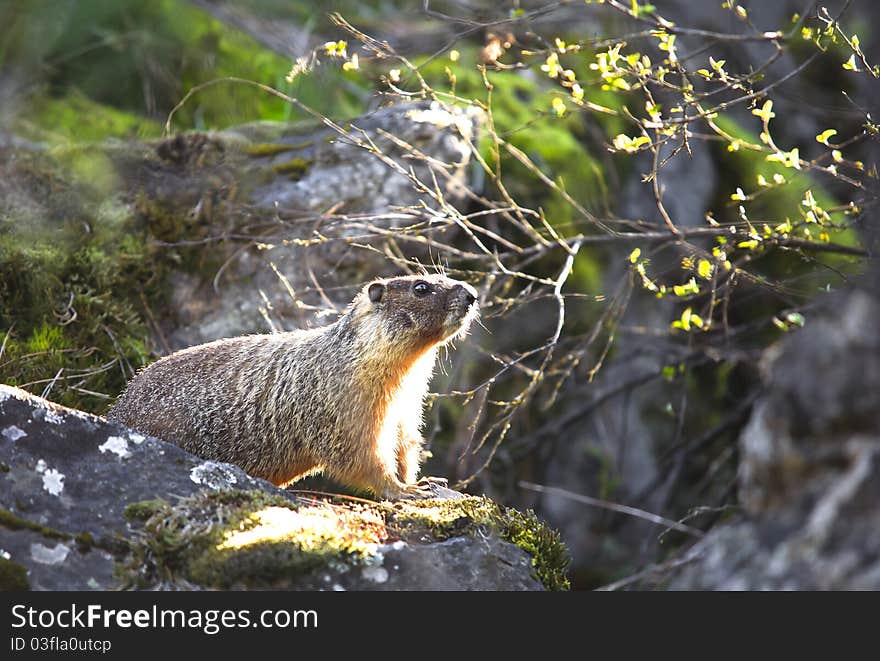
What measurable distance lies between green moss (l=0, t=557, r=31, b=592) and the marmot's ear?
125 inches

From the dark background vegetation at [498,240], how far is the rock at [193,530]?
2131 millimetres

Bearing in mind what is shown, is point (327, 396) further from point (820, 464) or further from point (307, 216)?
point (820, 464)

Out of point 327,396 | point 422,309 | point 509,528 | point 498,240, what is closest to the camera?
point 509,528

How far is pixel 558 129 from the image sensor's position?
11602 mm

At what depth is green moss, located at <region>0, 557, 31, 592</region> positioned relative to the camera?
4.07m

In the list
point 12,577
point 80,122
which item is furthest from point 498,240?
point 80,122

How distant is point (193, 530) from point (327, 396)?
2.13 metres

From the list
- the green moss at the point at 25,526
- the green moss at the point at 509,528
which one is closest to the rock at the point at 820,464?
the green moss at the point at 509,528

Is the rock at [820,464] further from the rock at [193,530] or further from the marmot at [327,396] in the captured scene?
the marmot at [327,396]

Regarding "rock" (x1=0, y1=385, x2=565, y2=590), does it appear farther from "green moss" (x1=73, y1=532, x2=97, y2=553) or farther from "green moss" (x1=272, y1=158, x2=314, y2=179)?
"green moss" (x1=272, y1=158, x2=314, y2=179)

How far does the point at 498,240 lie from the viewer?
738cm

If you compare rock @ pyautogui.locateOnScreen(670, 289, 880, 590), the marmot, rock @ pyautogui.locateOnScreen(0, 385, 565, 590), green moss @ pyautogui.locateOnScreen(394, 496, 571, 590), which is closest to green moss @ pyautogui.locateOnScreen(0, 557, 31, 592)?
rock @ pyautogui.locateOnScreen(0, 385, 565, 590)

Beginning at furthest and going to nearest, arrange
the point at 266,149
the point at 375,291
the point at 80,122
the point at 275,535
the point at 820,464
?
the point at 80,122 < the point at 266,149 < the point at 375,291 < the point at 275,535 < the point at 820,464

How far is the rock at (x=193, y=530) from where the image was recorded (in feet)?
13.8
